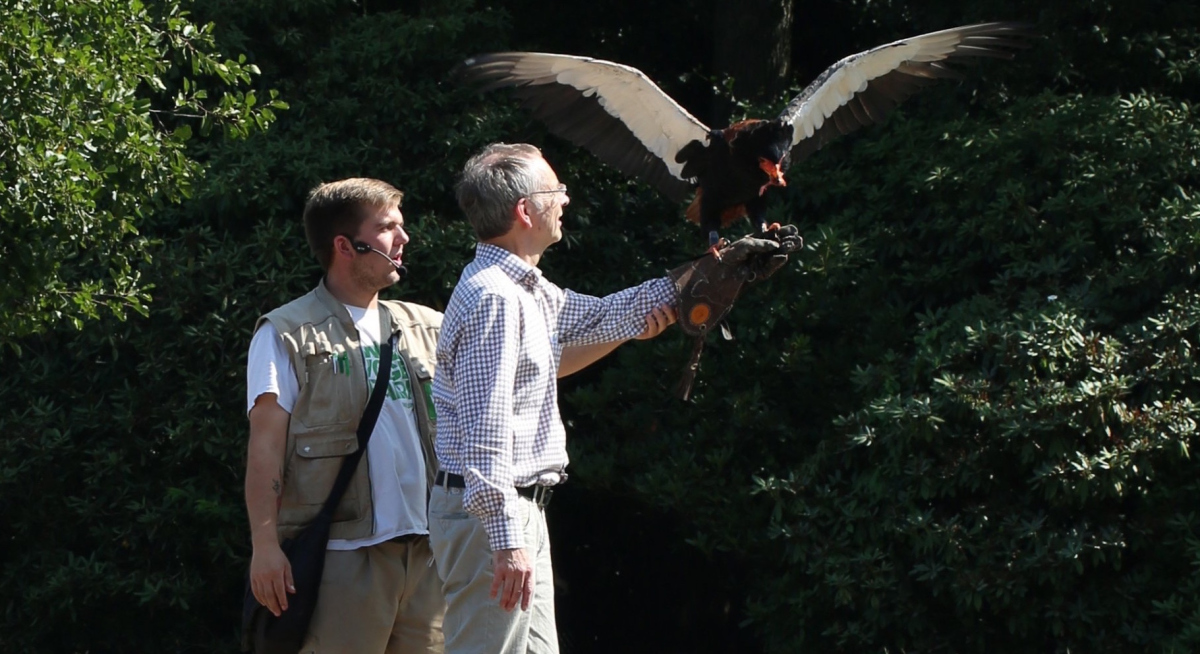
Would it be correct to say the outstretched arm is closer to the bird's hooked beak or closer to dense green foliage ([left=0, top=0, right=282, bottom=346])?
dense green foliage ([left=0, top=0, right=282, bottom=346])

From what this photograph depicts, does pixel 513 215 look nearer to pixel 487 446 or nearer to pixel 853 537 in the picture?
pixel 487 446

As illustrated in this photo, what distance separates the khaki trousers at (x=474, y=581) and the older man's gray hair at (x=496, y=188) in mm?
537

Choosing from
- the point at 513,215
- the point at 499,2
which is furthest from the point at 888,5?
the point at 513,215

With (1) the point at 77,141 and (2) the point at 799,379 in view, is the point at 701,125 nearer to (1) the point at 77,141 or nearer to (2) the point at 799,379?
(2) the point at 799,379

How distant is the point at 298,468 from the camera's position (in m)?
2.88

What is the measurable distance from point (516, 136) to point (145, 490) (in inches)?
86.4

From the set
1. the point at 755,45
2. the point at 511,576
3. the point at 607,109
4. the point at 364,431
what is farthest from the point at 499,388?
the point at 755,45

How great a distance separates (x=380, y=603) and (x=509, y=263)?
849 millimetres

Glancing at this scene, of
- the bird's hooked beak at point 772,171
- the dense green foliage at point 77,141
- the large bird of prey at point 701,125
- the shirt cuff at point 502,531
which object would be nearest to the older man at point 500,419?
the shirt cuff at point 502,531

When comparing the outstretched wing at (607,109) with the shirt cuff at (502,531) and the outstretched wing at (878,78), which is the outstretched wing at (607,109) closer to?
the outstretched wing at (878,78)

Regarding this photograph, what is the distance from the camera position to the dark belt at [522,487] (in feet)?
8.16

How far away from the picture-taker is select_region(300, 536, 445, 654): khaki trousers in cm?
284

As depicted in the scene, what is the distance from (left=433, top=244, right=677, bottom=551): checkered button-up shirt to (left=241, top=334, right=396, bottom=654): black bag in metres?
0.35

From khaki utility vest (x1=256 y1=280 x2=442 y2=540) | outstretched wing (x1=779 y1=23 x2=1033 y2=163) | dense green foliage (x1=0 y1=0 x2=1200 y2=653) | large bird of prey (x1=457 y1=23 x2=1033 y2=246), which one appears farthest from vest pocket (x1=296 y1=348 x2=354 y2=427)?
outstretched wing (x1=779 y1=23 x2=1033 y2=163)
